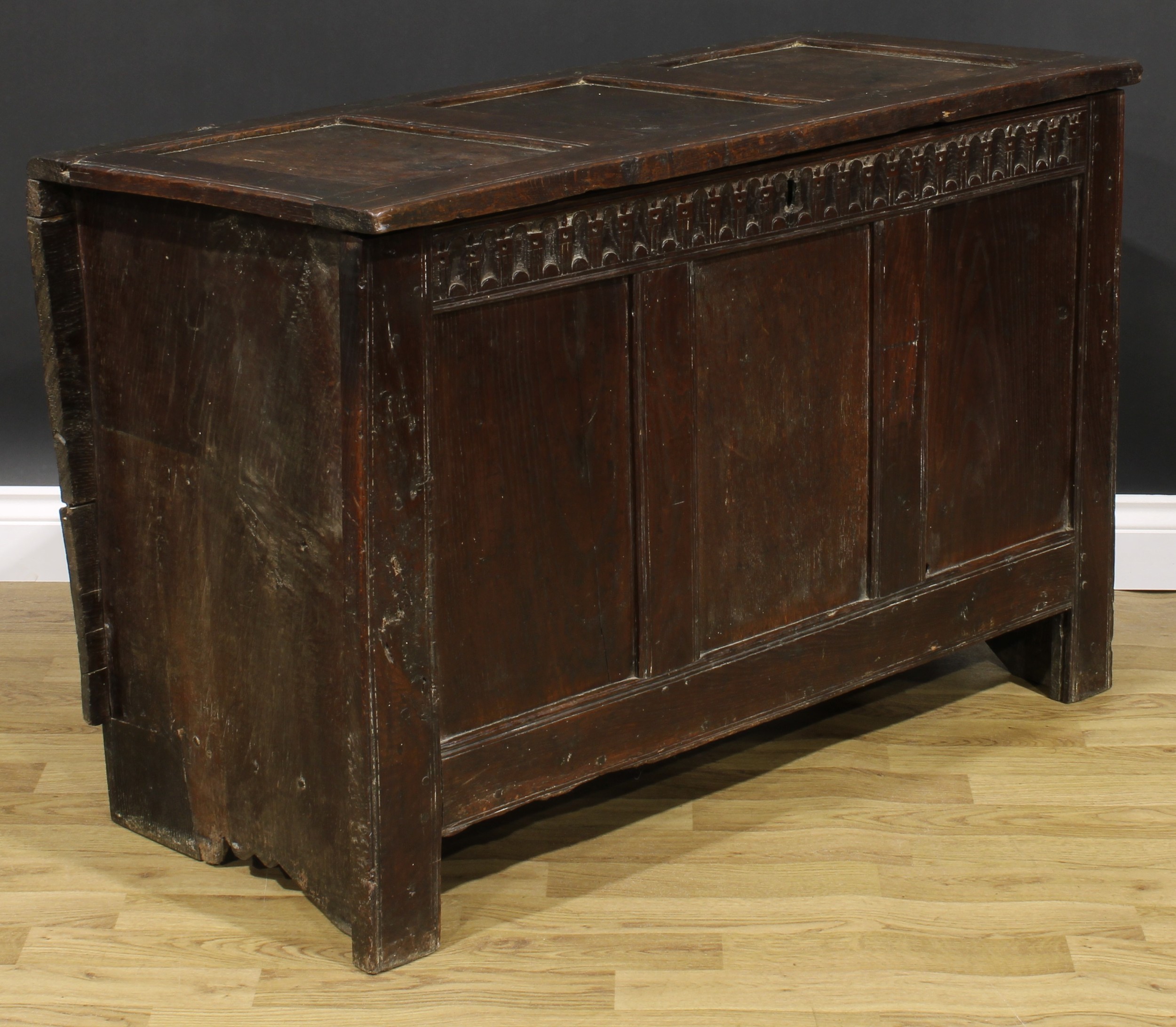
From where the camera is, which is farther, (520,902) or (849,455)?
(849,455)

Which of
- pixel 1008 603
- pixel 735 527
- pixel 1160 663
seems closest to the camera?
pixel 735 527

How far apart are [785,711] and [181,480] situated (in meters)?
0.85

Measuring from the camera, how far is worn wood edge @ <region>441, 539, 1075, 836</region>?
2.19 m

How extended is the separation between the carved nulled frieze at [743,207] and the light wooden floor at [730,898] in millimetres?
772

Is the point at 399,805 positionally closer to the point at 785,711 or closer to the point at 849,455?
the point at 785,711

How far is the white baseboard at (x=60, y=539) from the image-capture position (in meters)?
3.28

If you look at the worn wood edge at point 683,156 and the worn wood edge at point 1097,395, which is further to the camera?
the worn wood edge at point 1097,395

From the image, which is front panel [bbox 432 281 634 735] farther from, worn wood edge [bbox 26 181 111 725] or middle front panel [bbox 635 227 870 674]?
worn wood edge [bbox 26 181 111 725]

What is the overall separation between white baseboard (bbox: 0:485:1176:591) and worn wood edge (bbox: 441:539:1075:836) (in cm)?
54

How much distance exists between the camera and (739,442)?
2342mm

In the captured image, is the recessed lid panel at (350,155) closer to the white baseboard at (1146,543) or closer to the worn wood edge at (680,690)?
the worn wood edge at (680,690)

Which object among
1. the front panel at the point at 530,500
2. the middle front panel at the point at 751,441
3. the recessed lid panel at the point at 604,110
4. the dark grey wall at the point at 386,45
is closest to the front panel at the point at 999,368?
the middle front panel at the point at 751,441

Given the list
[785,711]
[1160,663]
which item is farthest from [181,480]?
[1160,663]

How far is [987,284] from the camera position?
8.33 ft
